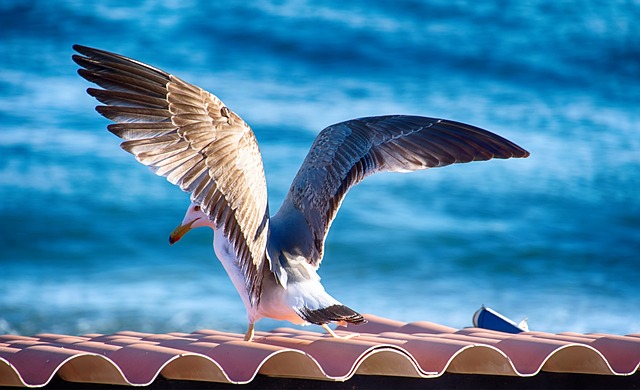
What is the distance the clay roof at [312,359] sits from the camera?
2.74 metres

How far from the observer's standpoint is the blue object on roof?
4.78m

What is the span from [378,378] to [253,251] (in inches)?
24.9

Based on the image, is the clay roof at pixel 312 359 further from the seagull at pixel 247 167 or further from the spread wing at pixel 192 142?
the spread wing at pixel 192 142

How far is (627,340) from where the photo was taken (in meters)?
3.25

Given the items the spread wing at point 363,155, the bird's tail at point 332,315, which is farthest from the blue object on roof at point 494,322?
the bird's tail at point 332,315

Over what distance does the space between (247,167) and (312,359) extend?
767mm

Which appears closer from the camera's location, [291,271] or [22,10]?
[291,271]

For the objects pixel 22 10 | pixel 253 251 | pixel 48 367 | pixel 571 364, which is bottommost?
pixel 48 367

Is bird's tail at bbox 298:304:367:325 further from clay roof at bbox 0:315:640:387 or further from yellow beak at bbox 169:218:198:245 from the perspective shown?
yellow beak at bbox 169:218:198:245

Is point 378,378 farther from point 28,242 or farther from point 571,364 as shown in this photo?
point 28,242

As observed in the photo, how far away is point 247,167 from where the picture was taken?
10.8 feet

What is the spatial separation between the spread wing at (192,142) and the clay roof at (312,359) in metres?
0.40

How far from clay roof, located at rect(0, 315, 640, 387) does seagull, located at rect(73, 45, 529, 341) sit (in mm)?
205

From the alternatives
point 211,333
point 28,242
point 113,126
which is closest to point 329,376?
point 113,126
